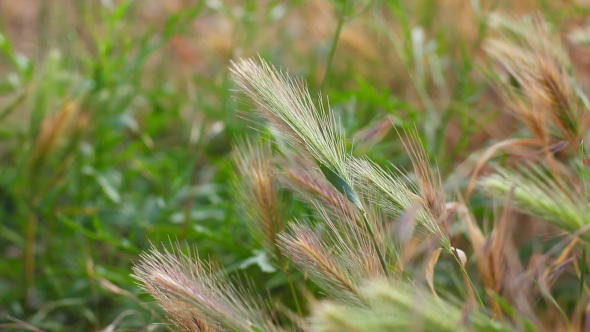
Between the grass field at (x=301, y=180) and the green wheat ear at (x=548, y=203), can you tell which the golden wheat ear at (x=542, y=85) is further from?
the green wheat ear at (x=548, y=203)

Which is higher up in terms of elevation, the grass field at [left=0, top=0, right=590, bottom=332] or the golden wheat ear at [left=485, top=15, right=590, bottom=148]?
the golden wheat ear at [left=485, top=15, right=590, bottom=148]

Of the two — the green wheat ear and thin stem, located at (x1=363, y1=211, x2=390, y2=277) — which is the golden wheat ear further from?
thin stem, located at (x1=363, y1=211, x2=390, y2=277)

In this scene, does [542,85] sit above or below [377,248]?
above

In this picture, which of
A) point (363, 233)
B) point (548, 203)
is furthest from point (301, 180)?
point (548, 203)

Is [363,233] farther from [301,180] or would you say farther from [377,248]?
[301,180]

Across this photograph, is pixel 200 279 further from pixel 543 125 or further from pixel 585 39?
pixel 585 39

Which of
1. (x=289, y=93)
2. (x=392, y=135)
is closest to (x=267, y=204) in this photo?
(x=289, y=93)

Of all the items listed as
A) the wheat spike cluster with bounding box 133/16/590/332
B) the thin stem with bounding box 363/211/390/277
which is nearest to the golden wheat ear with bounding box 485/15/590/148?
the wheat spike cluster with bounding box 133/16/590/332

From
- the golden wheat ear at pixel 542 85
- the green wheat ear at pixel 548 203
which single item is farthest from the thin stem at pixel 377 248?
the golden wheat ear at pixel 542 85
